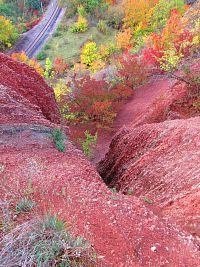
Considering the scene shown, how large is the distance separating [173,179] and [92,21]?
183 feet

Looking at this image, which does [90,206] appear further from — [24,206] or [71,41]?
[71,41]

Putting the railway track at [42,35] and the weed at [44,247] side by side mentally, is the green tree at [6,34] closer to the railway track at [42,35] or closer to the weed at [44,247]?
the railway track at [42,35]

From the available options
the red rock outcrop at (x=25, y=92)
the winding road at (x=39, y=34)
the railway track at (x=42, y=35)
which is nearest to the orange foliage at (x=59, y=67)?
the winding road at (x=39, y=34)

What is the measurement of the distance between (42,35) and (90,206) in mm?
56990

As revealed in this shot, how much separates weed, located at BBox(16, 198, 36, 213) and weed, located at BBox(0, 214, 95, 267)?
3.43 ft

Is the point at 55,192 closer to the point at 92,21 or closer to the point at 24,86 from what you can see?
the point at 24,86

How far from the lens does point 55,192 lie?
7.33 m

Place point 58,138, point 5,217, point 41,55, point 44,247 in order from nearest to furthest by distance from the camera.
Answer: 1. point 44,247
2. point 5,217
3. point 58,138
4. point 41,55

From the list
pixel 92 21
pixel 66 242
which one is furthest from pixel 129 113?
pixel 92 21

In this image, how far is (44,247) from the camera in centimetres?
490

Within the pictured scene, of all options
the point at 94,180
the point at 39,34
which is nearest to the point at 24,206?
the point at 94,180

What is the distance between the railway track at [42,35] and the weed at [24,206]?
51.1 metres

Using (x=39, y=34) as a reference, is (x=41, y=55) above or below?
below

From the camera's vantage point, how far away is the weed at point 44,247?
189 inches
